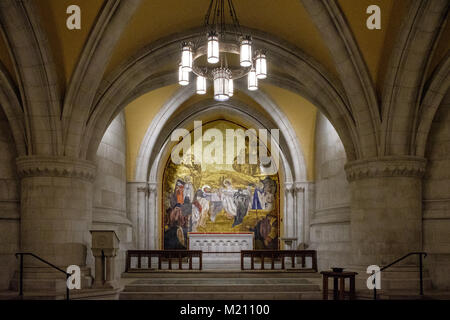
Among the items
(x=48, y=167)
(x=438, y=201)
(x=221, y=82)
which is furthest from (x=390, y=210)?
(x=48, y=167)

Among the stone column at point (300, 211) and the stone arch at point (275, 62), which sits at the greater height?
the stone arch at point (275, 62)

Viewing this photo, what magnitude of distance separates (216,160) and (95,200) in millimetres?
6687

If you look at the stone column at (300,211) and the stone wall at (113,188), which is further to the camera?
the stone column at (300,211)

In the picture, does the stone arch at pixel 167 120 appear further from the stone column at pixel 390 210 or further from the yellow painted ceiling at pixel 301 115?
the stone column at pixel 390 210

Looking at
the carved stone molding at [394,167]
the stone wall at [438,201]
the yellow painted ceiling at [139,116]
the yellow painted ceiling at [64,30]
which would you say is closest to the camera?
the yellow painted ceiling at [64,30]

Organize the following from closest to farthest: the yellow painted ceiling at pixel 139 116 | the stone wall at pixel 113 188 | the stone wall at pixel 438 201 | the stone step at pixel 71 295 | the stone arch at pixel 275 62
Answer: the stone step at pixel 71 295
the stone wall at pixel 438 201
the stone arch at pixel 275 62
the stone wall at pixel 113 188
the yellow painted ceiling at pixel 139 116

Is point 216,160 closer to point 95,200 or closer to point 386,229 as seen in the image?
point 95,200

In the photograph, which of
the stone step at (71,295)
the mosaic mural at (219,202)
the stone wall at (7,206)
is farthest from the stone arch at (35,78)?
the mosaic mural at (219,202)

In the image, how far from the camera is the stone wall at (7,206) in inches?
388

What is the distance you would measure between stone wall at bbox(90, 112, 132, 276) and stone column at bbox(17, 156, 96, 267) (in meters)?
2.29

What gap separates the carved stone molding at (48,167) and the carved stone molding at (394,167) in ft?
18.1

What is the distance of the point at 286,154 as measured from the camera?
56.3 ft

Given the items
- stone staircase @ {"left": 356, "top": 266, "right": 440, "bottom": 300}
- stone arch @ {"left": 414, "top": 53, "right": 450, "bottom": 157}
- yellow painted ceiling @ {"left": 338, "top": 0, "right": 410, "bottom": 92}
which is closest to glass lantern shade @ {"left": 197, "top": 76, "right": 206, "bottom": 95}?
yellow painted ceiling @ {"left": 338, "top": 0, "right": 410, "bottom": 92}
